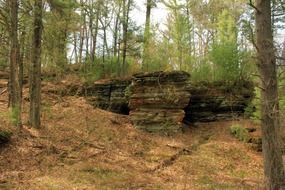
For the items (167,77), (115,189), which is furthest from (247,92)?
(115,189)

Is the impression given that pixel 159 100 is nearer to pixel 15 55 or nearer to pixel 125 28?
pixel 125 28

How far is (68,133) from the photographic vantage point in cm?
1723

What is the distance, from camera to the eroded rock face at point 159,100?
2048 cm

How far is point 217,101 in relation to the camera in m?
22.7

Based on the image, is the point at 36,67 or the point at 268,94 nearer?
the point at 268,94

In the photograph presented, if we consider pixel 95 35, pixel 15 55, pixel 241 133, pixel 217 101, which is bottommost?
pixel 241 133

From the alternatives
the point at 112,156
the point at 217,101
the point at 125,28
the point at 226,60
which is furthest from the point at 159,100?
the point at 125,28

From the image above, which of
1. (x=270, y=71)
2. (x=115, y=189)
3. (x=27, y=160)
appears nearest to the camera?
(x=270, y=71)

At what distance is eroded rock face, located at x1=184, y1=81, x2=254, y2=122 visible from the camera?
22.5 m

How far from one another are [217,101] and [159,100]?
401 cm

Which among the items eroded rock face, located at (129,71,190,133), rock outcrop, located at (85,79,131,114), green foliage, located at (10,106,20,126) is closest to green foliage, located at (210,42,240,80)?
eroded rock face, located at (129,71,190,133)

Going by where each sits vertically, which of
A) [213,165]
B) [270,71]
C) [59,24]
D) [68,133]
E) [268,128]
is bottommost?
[213,165]

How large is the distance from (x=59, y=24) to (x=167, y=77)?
6435mm

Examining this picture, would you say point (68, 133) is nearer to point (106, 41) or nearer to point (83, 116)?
point (83, 116)
